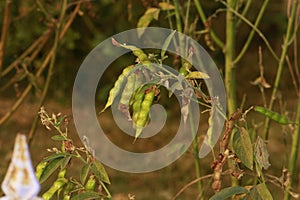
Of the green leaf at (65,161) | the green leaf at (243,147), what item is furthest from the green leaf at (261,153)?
the green leaf at (65,161)

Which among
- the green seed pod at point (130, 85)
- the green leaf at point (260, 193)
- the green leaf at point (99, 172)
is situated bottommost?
the green leaf at point (260, 193)

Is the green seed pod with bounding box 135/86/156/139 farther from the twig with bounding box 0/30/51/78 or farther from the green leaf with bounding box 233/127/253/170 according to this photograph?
the twig with bounding box 0/30/51/78

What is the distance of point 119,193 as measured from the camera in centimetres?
357

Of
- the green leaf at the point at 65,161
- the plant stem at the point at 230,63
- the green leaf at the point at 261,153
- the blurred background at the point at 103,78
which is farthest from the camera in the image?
the blurred background at the point at 103,78

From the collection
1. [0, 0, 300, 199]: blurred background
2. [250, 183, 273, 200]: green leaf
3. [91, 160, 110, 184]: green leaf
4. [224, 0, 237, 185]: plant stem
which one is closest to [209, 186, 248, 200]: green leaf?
[250, 183, 273, 200]: green leaf

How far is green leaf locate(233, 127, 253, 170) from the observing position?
1.24 m

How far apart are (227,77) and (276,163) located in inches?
78.0

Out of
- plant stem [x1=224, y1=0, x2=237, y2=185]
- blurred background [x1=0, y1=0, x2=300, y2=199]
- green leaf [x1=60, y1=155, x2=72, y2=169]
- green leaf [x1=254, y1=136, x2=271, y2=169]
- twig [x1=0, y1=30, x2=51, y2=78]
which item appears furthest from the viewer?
blurred background [x1=0, y1=0, x2=300, y2=199]

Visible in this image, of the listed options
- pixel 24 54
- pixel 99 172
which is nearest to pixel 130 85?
pixel 99 172

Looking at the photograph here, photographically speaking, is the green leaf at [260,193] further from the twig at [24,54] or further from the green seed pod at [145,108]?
the twig at [24,54]

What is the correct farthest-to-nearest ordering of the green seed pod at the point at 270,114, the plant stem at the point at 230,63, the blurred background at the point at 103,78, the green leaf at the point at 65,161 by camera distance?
the blurred background at the point at 103,78, the plant stem at the point at 230,63, the green seed pod at the point at 270,114, the green leaf at the point at 65,161

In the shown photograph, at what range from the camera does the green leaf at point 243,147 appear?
1.24 metres

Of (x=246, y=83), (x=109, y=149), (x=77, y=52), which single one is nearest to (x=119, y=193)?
(x=109, y=149)

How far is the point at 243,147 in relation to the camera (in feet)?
4.11
